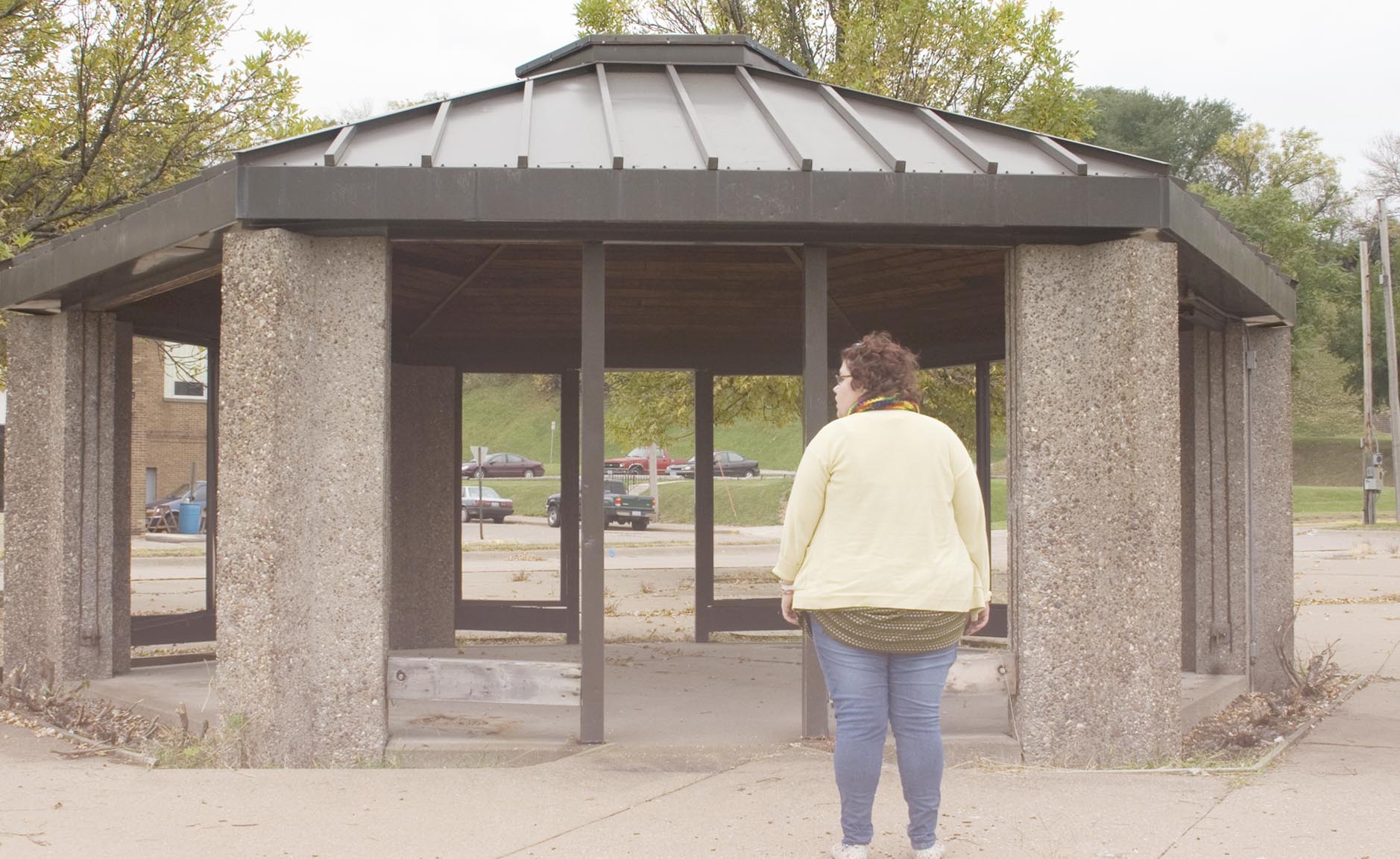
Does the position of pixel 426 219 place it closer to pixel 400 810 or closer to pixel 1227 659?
pixel 400 810

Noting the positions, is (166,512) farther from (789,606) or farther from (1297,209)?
(1297,209)

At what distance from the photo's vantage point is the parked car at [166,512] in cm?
3144

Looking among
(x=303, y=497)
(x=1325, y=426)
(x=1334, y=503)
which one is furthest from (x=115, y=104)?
(x=1325, y=426)

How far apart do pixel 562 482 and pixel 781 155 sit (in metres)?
5.42

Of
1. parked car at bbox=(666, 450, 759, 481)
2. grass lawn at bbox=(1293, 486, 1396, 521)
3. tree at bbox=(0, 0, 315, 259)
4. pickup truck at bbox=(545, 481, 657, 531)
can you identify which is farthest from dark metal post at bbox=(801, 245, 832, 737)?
grass lawn at bbox=(1293, 486, 1396, 521)

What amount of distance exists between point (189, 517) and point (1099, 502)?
2998 cm

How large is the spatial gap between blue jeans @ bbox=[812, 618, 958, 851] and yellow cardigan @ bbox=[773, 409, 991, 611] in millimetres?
186

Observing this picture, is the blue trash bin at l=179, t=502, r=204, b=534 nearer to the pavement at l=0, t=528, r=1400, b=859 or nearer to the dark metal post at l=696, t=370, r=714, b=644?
the dark metal post at l=696, t=370, r=714, b=644

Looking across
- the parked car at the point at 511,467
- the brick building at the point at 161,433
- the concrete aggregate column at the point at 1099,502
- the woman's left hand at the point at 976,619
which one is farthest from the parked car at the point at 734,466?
the woman's left hand at the point at 976,619

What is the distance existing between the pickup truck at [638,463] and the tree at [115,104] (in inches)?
850

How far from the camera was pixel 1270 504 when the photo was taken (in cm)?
832

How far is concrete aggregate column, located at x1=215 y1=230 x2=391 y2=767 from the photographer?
5.55 m

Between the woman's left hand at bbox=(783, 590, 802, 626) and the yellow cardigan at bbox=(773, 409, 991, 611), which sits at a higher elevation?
the yellow cardigan at bbox=(773, 409, 991, 611)

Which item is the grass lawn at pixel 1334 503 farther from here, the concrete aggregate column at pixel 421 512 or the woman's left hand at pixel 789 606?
the woman's left hand at pixel 789 606
